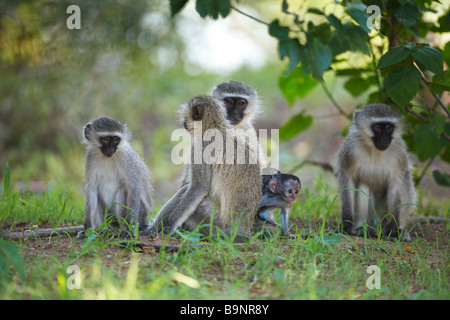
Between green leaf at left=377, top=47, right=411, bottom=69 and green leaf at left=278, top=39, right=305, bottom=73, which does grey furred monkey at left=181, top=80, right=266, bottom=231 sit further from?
green leaf at left=278, top=39, right=305, bottom=73

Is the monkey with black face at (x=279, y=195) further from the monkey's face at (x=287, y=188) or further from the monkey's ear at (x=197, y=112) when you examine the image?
the monkey's ear at (x=197, y=112)

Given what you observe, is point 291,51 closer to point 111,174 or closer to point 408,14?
point 408,14

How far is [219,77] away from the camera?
1242cm

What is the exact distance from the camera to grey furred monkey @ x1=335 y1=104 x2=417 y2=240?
17.9 ft

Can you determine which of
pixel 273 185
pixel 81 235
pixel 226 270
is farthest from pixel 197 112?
pixel 226 270

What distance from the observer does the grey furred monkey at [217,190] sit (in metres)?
4.66

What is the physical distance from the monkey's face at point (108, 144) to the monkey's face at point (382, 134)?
2695mm

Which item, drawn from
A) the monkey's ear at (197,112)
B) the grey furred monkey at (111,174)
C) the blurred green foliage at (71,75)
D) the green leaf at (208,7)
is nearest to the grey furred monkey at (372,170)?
the monkey's ear at (197,112)

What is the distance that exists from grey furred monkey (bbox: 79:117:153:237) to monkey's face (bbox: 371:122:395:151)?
8.22 feet

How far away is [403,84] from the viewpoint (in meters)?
4.67

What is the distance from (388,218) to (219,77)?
24.5 ft

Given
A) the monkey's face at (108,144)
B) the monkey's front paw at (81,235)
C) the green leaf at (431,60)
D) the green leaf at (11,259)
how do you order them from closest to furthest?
1. the green leaf at (11,259)
2. the green leaf at (431,60)
3. the monkey's front paw at (81,235)
4. the monkey's face at (108,144)
